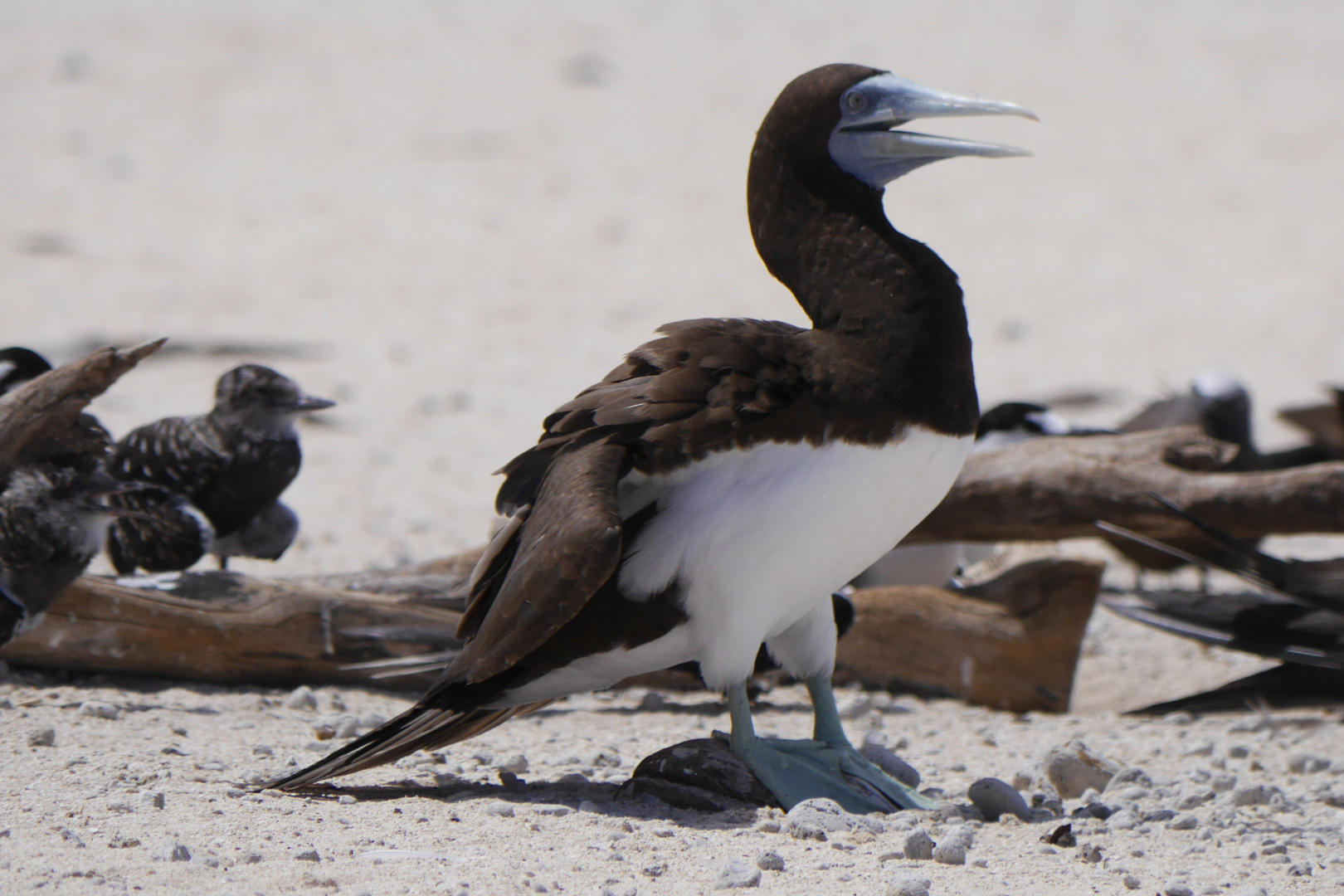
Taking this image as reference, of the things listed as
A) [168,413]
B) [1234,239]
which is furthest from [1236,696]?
[1234,239]

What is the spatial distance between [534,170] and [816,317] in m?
13.7

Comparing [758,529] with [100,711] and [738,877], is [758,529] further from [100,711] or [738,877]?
[100,711]

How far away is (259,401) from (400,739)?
252 cm

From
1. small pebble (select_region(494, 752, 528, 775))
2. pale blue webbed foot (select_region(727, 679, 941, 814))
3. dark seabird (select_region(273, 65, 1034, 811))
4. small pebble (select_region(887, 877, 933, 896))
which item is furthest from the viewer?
small pebble (select_region(494, 752, 528, 775))

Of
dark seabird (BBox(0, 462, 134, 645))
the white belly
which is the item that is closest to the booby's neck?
the white belly

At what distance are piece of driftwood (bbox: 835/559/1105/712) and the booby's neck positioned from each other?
1657mm

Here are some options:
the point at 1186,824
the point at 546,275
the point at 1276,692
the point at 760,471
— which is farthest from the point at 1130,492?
the point at 546,275

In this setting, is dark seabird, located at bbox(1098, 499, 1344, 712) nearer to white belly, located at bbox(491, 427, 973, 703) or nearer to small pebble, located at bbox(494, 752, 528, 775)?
white belly, located at bbox(491, 427, 973, 703)

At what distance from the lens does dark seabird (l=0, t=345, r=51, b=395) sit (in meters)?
5.18

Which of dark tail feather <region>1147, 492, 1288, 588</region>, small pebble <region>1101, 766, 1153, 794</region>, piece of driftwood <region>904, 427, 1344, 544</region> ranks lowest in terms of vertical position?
small pebble <region>1101, 766, 1153, 794</region>

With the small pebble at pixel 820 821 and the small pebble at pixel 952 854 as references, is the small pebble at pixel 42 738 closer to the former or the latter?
the small pebble at pixel 820 821

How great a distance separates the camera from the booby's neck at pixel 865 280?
354 centimetres

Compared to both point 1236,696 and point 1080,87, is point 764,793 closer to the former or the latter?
point 1236,696

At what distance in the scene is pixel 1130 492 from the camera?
17.2ft
